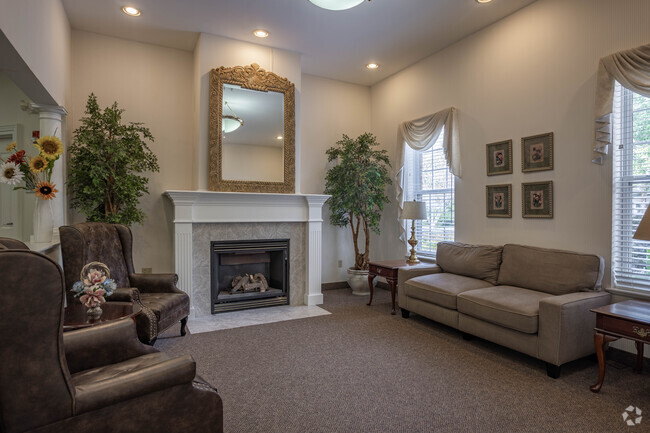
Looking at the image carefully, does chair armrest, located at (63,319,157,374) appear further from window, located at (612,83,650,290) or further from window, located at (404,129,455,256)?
window, located at (404,129,455,256)

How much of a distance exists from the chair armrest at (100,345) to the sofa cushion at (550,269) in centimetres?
314

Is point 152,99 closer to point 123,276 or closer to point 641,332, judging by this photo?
point 123,276

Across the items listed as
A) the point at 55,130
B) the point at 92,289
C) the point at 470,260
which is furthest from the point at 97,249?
the point at 470,260

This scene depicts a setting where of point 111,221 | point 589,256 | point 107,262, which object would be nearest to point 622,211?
point 589,256

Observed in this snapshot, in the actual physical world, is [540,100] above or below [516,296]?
above

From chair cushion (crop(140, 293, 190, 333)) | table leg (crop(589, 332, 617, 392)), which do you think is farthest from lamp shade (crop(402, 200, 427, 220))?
chair cushion (crop(140, 293, 190, 333))

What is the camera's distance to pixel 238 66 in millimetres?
4449

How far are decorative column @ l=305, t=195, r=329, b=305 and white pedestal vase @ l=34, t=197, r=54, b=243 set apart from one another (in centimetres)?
269

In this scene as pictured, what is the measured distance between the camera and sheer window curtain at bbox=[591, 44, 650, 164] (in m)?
2.79

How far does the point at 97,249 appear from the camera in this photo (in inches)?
127

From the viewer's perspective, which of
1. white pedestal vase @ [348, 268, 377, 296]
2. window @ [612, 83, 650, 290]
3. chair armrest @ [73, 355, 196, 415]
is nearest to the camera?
chair armrest @ [73, 355, 196, 415]

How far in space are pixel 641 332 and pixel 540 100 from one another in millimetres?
2268

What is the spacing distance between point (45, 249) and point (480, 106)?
444cm

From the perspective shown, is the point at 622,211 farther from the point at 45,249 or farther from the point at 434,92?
the point at 45,249
